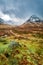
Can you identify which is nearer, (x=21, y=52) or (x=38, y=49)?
(x=21, y=52)

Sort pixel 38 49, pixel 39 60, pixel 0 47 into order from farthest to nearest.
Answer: pixel 38 49 < pixel 0 47 < pixel 39 60

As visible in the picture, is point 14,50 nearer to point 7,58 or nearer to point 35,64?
point 7,58

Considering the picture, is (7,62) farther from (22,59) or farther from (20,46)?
(20,46)

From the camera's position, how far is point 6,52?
115 ft

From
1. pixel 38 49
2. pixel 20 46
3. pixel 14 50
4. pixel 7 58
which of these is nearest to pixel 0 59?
pixel 7 58

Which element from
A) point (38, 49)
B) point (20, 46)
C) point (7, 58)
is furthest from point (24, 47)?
point (7, 58)

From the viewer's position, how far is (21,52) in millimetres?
35844

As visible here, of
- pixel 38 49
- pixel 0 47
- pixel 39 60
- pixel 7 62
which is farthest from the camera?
pixel 38 49

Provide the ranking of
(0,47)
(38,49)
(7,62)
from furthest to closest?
1. (38,49)
2. (0,47)
3. (7,62)

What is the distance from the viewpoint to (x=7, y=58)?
33625 millimetres

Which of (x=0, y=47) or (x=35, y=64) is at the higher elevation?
(x=0, y=47)

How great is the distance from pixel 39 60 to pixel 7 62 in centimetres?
669

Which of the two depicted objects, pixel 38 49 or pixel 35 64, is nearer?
pixel 35 64

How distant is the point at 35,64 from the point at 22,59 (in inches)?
105
